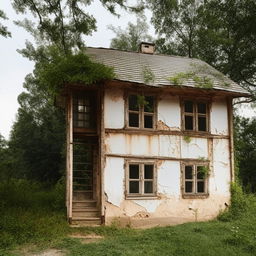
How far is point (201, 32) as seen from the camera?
2794cm

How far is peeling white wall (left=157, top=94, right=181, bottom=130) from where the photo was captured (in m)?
16.0

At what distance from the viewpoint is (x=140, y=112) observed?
1570cm

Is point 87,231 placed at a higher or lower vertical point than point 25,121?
lower

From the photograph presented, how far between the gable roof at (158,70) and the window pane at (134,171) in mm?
3517

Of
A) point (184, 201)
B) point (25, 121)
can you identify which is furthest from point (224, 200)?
point (25, 121)

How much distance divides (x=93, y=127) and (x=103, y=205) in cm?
353

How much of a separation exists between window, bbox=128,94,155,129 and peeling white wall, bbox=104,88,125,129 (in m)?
0.46

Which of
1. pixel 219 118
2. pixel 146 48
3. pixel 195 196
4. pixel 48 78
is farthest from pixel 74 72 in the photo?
pixel 146 48

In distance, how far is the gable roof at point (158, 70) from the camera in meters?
15.7

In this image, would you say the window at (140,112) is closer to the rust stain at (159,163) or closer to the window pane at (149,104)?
the window pane at (149,104)

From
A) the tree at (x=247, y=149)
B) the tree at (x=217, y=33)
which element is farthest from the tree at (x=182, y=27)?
the tree at (x=247, y=149)

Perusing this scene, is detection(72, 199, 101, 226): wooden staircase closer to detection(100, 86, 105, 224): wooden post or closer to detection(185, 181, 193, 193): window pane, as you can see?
detection(100, 86, 105, 224): wooden post

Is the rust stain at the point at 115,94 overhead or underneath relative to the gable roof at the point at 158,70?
underneath

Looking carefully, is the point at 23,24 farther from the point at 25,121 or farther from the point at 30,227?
the point at 30,227
